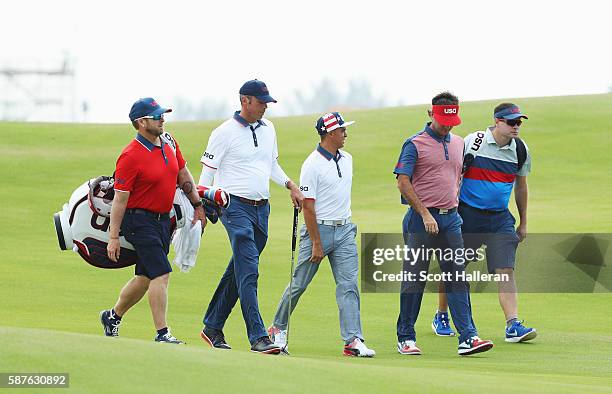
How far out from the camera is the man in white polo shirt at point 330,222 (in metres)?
12.0

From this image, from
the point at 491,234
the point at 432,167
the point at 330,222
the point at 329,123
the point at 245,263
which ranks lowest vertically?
the point at 245,263

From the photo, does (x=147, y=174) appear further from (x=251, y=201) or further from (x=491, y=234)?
(x=491, y=234)

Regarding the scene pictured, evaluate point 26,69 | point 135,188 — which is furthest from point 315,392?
point 26,69

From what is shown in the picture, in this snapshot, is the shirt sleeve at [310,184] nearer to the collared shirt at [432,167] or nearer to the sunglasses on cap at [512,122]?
the collared shirt at [432,167]

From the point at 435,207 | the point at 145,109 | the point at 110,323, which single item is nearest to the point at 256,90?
the point at 145,109

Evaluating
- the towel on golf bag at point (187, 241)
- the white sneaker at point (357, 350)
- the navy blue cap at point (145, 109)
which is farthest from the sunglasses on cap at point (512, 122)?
the navy blue cap at point (145, 109)

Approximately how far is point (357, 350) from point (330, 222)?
1227 mm

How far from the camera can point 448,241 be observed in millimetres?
12383

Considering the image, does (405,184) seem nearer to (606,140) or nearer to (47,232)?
(47,232)

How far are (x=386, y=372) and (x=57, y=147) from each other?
78.3 feet

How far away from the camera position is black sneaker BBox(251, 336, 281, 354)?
10.9 m

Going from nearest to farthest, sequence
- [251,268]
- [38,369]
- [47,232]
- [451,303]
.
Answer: [38,369] → [251,268] → [451,303] → [47,232]

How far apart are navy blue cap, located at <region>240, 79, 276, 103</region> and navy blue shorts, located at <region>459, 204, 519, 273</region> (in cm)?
286

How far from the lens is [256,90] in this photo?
455 inches
